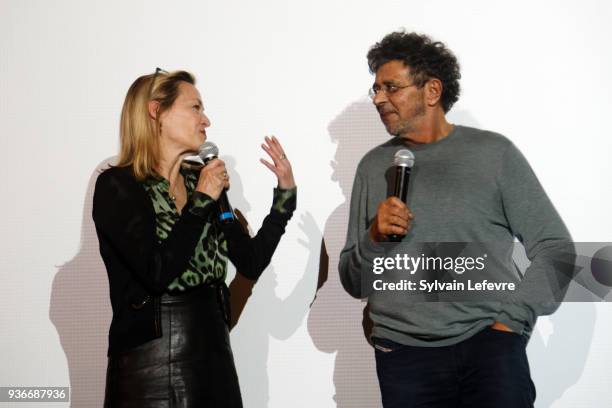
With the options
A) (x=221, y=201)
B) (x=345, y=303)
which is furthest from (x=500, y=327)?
(x=221, y=201)

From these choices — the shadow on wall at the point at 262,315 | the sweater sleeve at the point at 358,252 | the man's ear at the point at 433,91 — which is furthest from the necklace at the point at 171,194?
the man's ear at the point at 433,91

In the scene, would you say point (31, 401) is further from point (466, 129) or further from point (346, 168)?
point (466, 129)

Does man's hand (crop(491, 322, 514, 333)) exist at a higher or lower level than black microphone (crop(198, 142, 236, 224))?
lower

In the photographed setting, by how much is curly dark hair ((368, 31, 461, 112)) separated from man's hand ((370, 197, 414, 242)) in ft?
1.97

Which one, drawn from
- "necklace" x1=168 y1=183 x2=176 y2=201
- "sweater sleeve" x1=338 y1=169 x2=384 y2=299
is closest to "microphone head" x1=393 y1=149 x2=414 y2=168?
"sweater sleeve" x1=338 y1=169 x2=384 y2=299

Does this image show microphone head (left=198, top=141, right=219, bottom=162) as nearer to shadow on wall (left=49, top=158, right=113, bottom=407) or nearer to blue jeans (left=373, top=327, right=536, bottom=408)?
shadow on wall (left=49, top=158, right=113, bottom=407)

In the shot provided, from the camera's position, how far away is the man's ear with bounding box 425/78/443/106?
8.38 ft

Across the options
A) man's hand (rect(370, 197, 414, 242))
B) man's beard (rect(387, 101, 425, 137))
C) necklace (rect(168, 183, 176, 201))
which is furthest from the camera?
man's beard (rect(387, 101, 425, 137))

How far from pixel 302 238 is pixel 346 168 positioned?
31 centimetres

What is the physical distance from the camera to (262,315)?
2811 mm

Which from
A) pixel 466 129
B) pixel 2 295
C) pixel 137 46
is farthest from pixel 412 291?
pixel 2 295

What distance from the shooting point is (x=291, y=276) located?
2801mm

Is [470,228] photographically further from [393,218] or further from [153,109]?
[153,109]

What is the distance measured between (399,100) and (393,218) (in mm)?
577
